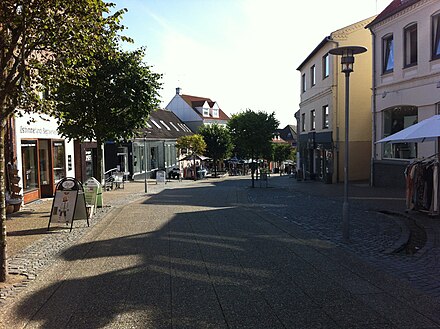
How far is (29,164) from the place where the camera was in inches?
609

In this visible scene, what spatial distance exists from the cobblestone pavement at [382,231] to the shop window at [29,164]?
8676mm

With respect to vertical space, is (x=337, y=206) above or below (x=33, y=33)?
below

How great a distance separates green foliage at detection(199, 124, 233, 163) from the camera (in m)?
49.6

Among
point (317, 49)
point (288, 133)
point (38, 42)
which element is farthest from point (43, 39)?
point (288, 133)

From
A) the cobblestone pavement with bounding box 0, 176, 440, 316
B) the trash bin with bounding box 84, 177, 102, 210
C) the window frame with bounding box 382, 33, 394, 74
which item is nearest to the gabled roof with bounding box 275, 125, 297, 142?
the window frame with bounding box 382, 33, 394, 74

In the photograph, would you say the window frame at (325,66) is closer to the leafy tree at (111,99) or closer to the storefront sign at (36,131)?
the leafy tree at (111,99)

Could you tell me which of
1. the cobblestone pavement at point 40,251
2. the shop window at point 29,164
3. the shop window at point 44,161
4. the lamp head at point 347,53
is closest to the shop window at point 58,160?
the shop window at point 44,161

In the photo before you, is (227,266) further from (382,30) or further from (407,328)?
(382,30)

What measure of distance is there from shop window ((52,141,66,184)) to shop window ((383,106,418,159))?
1525 centimetres

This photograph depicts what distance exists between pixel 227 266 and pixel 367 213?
265 inches

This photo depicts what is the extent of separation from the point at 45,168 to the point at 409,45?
16547 millimetres

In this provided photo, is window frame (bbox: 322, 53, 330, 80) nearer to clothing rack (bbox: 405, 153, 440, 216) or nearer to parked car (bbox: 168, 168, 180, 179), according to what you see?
clothing rack (bbox: 405, 153, 440, 216)

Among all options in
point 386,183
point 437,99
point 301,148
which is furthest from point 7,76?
point 301,148

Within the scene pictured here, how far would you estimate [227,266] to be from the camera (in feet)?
20.7
